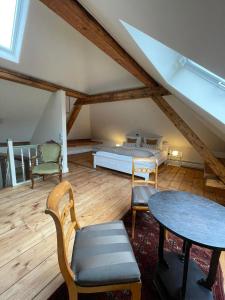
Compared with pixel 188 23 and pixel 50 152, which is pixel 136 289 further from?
pixel 50 152

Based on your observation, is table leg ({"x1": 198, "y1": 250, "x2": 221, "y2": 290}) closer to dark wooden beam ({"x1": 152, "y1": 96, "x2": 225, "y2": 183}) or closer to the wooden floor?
the wooden floor

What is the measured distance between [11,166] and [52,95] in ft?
7.32

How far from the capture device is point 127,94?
14.1ft

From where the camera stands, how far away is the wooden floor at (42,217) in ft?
4.38

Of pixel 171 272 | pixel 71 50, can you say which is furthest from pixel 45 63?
pixel 171 272

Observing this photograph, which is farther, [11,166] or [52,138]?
[52,138]

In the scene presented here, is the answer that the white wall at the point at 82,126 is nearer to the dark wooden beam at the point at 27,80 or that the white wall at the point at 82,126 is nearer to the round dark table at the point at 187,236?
the dark wooden beam at the point at 27,80

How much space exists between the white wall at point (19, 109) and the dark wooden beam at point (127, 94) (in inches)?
50.8

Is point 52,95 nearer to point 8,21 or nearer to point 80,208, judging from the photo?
point 8,21

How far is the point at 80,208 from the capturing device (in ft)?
8.13

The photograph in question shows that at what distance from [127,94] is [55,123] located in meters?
2.07

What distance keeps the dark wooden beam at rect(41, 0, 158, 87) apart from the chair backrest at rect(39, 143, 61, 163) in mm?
2211

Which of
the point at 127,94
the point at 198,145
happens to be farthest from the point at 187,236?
the point at 127,94

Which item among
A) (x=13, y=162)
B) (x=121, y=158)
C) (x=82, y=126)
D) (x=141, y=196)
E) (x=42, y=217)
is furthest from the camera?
(x=82, y=126)
